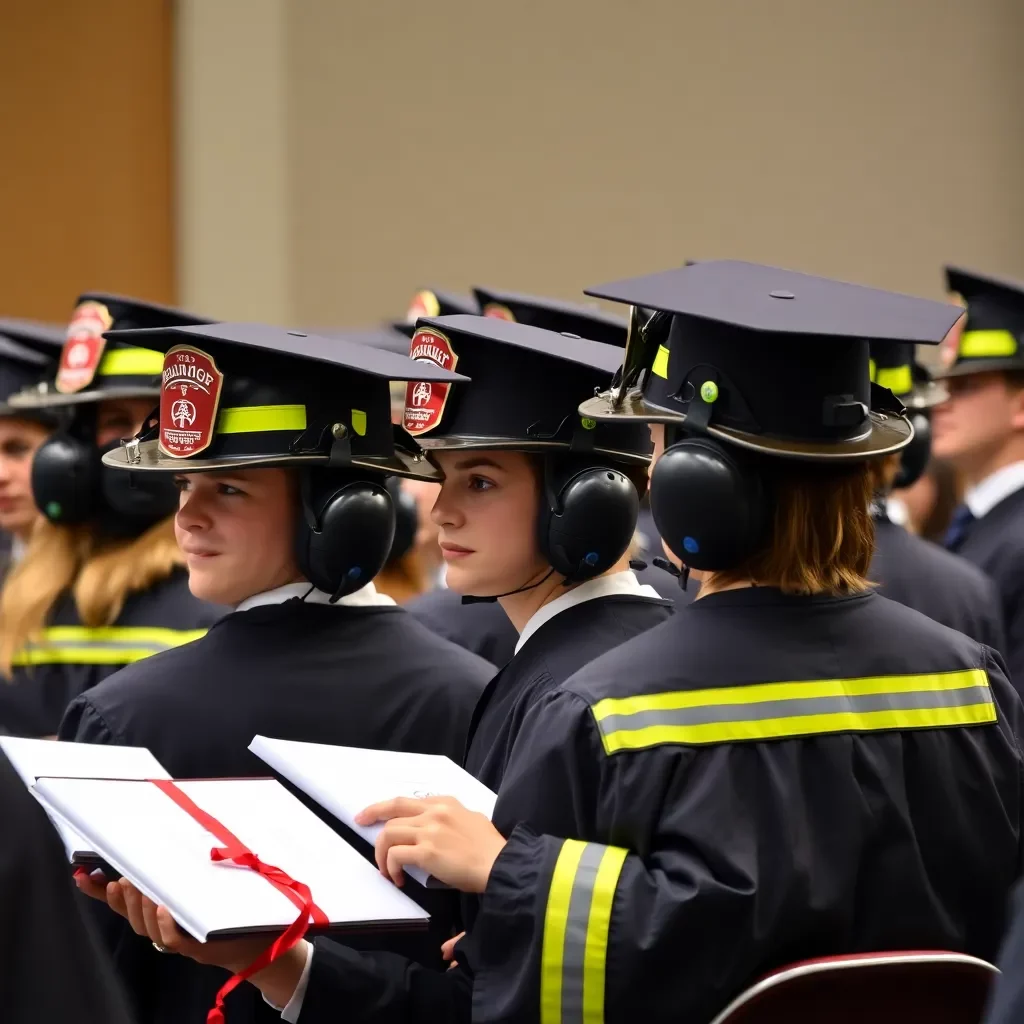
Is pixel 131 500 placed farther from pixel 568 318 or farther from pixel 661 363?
pixel 661 363

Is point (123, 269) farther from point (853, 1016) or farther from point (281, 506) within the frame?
point (853, 1016)

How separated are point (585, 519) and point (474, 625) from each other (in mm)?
1154

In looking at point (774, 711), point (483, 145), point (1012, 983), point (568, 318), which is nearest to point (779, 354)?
point (774, 711)

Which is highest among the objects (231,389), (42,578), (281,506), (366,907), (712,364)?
(712,364)

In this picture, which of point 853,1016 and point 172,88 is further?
point 172,88

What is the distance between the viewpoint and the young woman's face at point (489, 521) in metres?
2.58

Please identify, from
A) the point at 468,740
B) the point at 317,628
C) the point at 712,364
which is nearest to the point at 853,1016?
the point at 712,364

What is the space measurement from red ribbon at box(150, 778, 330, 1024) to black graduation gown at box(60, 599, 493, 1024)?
1.26 feet

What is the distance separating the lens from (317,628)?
2582 mm

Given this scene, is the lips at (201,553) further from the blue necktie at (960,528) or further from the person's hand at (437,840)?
the blue necktie at (960,528)

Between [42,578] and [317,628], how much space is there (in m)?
1.49

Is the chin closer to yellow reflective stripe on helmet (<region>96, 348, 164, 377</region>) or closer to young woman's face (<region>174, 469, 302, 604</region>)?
young woman's face (<region>174, 469, 302, 604</region>)

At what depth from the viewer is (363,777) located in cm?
206

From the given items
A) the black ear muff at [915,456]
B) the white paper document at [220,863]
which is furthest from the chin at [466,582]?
the black ear muff at [915,456]
